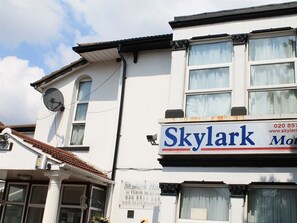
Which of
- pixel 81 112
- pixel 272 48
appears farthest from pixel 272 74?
pixel 81 112

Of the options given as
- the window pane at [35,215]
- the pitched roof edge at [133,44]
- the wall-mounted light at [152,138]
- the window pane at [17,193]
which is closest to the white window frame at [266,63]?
the wall-mounted light at [152,138]

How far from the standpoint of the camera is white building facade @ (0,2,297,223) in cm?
949

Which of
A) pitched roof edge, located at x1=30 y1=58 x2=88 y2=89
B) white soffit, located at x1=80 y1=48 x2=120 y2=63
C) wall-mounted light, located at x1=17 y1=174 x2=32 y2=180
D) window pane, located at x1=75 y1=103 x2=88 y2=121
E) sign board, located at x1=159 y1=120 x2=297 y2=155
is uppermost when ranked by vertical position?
white soffit, located at x1=80 y1=48 x2=120 y2=63

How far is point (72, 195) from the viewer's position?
12.5 meters

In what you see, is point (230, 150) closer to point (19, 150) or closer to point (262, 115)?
point (262, 115)

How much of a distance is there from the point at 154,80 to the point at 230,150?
4.40 m

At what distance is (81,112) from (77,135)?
86 cm

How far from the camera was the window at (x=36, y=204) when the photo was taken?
1297cm

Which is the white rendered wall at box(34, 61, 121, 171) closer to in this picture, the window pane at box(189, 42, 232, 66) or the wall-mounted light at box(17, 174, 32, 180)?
the wall-mounted light at box(17, 174, 32, 180)

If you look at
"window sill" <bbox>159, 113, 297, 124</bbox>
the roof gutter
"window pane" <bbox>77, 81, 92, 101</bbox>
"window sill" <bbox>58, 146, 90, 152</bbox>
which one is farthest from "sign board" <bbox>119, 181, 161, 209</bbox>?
"window pane" <bbox>77, 81, 92, 101</bbox>

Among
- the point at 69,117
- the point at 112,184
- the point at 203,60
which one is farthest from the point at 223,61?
the point at 69,117

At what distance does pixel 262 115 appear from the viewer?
386 inches

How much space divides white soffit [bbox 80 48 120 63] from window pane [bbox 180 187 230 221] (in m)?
5.78

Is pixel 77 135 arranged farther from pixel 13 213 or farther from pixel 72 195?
pixel 13 213
